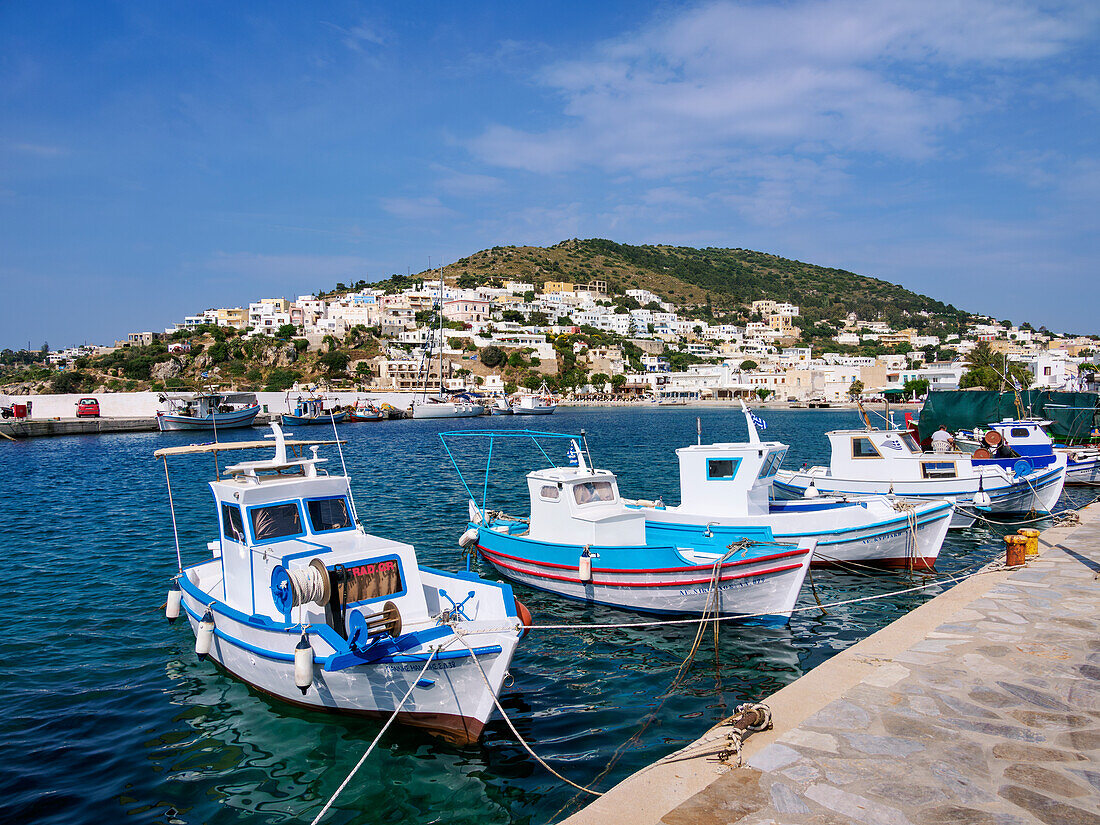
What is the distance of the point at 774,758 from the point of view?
5.77m

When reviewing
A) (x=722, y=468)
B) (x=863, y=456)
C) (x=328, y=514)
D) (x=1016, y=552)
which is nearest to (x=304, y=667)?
(x=328, y=514)

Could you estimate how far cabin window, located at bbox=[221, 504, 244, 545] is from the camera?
1051 cm

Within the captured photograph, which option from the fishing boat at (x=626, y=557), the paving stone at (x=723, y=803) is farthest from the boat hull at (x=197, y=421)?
the paving stone at (x=723, y=803)

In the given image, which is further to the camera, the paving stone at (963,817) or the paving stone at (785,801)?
the paving stone at (785,801)

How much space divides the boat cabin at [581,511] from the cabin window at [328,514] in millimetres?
4868

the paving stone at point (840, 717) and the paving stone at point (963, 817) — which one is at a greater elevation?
the paving stone at point (963, 817)

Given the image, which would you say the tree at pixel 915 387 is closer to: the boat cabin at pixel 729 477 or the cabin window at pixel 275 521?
the boat cabin at pixel 729 477

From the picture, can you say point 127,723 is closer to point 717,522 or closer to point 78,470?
point 717,522

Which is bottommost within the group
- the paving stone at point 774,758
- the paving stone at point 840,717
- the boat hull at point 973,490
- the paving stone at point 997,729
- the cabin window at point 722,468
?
the boat hull at point 973,490

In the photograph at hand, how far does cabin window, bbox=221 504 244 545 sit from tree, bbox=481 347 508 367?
127m

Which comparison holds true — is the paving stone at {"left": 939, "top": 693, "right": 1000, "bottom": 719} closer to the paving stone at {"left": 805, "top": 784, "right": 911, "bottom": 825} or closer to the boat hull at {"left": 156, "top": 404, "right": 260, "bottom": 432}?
the paving stone at {"left": 805, "top": 784, "right": 911, "bottom": 825}

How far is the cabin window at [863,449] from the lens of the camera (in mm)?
22781

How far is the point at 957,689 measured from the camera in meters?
7.06

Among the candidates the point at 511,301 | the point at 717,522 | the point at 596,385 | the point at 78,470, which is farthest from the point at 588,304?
the point at 717,522
